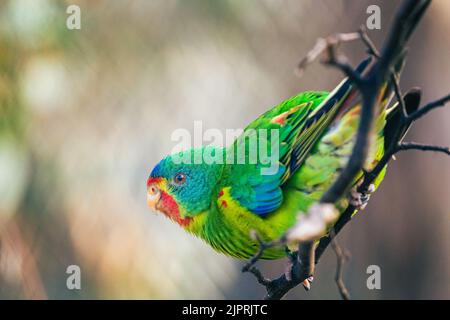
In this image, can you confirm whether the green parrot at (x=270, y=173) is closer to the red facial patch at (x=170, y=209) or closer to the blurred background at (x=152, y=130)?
the red facial patch at (x=170, y=209)

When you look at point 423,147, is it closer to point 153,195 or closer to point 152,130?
point 153,195

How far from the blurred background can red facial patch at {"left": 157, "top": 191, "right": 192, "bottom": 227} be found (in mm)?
839

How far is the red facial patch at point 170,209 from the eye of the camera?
92.9 inches

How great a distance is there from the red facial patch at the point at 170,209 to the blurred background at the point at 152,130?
0.84 metres

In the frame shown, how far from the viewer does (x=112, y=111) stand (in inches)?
134

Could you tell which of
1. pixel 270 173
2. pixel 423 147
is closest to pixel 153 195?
pixel 270 173

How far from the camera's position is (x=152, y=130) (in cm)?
335

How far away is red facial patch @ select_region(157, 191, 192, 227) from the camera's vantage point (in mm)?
2359

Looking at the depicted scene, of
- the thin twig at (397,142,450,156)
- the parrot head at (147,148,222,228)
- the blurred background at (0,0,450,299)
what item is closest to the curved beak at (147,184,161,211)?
the parrot head at (147,148,222,228)

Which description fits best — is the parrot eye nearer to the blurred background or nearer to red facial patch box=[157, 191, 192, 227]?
red facial patch box=[157, 191, 192, 227]
